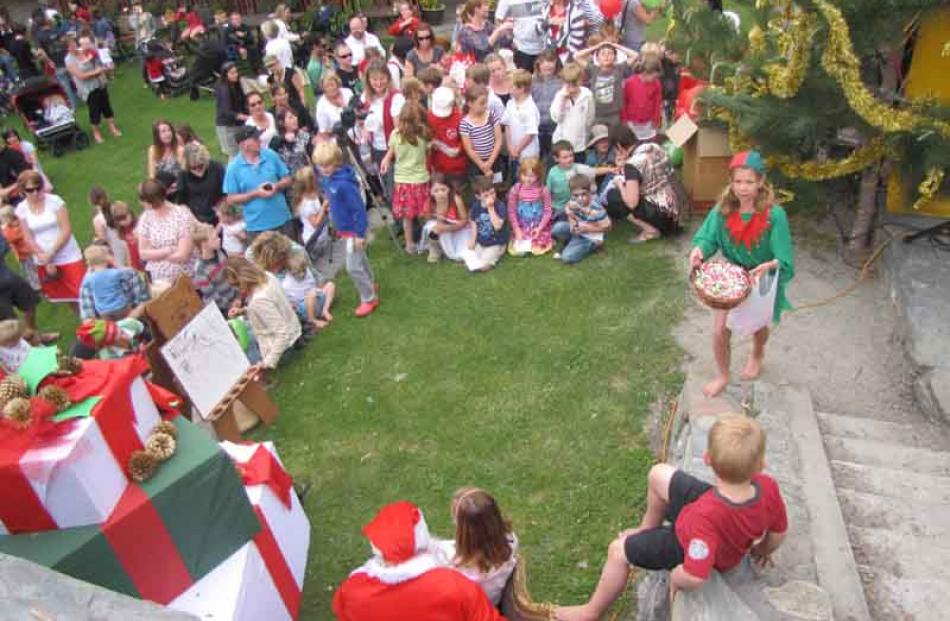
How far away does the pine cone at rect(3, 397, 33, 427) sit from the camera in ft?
10.8

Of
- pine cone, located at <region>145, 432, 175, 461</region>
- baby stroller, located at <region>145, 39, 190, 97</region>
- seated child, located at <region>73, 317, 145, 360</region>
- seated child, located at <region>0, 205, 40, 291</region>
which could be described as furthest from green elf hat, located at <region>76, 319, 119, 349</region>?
baby stroller, located at <region>145, 39, 190, 97</region>

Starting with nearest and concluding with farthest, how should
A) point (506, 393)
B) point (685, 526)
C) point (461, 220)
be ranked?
point (685, 526) → point (506, 393) → point (461, 220)

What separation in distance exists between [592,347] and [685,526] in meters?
3.27

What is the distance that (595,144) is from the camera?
8.41 m

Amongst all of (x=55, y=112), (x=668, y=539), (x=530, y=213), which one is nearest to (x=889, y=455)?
(x=668, y=539)

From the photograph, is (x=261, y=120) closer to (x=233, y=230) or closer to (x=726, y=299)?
(x=233, y=230)

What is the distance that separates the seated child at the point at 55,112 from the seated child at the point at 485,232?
28.4 feet

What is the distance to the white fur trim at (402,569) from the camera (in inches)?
135

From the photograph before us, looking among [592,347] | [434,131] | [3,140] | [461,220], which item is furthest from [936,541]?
[3,140]

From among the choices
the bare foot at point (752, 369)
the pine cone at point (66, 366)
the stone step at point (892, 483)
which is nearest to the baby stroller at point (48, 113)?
the pine cone at point (66, 366)

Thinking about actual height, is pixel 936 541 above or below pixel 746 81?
below

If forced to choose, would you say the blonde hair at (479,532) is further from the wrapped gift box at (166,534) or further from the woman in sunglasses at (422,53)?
the woman in sunglasses at (422,53)

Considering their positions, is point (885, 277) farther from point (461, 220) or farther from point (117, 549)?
point (117, 549)

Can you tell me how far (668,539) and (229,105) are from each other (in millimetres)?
8506
